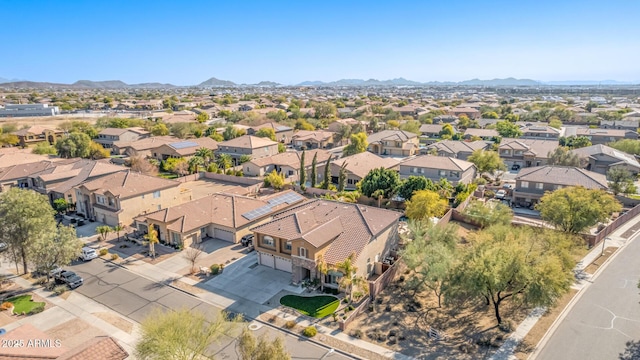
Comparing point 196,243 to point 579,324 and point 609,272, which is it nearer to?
point 579,324

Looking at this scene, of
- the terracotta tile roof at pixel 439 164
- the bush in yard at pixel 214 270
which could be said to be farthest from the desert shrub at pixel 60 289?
the terracotta tile roof at pixel 439 164

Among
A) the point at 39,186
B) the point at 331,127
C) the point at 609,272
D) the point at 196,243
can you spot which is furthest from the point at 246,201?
the point at 331,127

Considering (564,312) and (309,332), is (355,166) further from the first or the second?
(309,332)

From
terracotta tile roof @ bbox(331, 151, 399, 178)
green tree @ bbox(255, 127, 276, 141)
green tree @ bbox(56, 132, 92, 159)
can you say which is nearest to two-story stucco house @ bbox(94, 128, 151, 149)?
green tree @ bbox(56, 132, 92, 159)

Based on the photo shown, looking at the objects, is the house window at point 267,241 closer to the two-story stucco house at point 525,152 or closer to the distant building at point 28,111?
the two-story stucco house at point 525,152

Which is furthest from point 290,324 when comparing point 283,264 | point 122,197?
point 122,197

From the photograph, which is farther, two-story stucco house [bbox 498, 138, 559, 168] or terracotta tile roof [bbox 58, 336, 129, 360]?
two-story stucco house [bbox 498, 138, 559, 168]

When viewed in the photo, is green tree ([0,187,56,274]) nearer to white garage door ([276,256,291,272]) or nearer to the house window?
the house window
